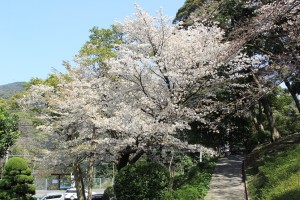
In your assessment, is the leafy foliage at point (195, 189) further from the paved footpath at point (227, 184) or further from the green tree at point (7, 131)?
the green tree at point (7, 131)

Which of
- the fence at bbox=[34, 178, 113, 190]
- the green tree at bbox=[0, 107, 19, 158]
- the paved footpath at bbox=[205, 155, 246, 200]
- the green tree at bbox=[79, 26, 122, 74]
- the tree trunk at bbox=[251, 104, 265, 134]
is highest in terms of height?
the green tree at bbox=[79, 26, 122, 74]

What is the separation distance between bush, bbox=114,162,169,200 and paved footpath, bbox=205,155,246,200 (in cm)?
237

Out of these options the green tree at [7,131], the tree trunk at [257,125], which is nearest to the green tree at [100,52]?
the green tree at [7,131]

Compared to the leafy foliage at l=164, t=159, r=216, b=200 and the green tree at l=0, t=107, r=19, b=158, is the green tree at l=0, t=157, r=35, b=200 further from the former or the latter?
the leafy foliage at l=164, t=159, r=216, b=200

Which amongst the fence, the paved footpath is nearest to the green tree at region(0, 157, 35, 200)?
the paved footpath

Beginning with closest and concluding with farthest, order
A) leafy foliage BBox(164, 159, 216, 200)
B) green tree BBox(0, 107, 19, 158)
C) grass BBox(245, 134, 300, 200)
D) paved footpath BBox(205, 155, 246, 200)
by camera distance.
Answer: grass BBox(245, 134, 300, 200), green tree BBox(0, 107, 19, 158), leafy foliage BBox(164, 159, 216, 200), paved footpath BBox(205, 155, 246, 200)

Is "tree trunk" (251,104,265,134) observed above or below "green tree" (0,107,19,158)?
above

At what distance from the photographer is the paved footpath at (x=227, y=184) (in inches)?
551

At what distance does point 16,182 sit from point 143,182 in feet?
27.6

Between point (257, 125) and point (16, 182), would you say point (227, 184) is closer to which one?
point (16, 182)

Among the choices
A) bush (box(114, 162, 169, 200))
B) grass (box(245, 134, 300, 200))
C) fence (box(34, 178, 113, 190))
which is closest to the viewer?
grass (box(245, 134, 300, 200))

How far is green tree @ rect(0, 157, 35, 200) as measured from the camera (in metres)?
17.5

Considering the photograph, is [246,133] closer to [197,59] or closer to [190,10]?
[190,10]

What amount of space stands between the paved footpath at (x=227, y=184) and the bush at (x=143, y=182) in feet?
7.76
